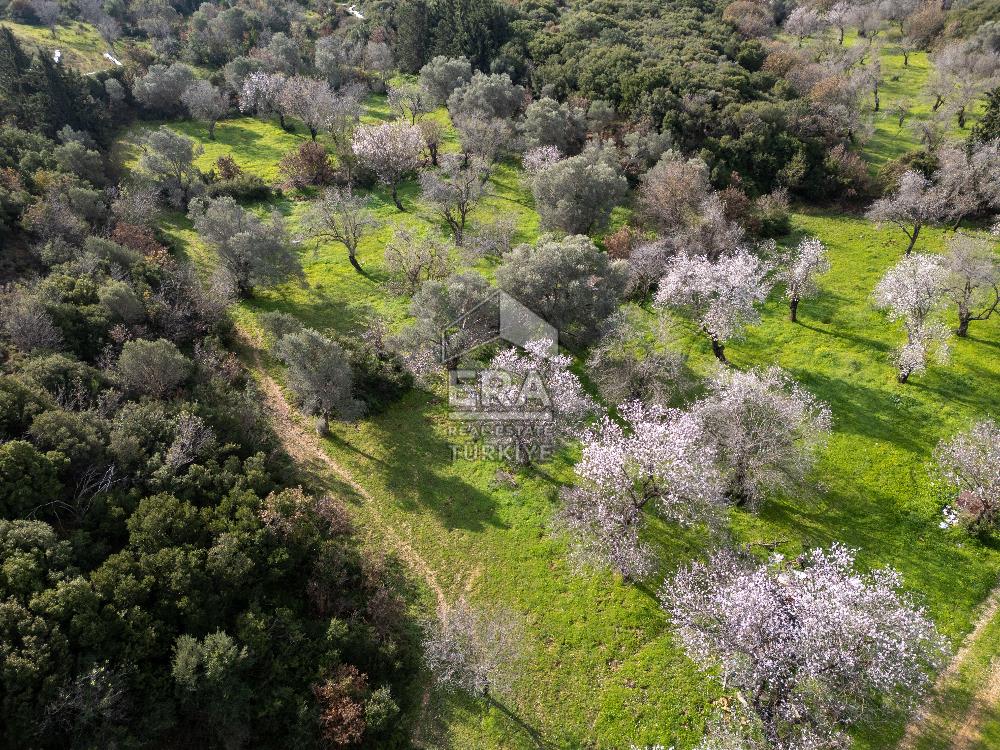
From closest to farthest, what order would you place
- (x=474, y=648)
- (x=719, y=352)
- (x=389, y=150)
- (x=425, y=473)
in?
(x=474, y=648), (x=425, y=473), (x=719, y=352), (x=389, y=150)

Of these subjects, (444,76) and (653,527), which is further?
(444,76)

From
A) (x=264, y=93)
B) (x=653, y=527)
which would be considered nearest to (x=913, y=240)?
(x=653, y=527)

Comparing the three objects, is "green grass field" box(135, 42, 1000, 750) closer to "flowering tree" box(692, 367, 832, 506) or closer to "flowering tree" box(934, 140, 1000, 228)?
"flowering tree" box(692, 367, 832, 506)

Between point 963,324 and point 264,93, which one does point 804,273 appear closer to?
point 963,324

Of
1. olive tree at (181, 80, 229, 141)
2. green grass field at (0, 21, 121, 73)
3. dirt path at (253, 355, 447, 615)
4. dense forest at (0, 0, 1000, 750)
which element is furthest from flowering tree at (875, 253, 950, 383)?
green grass field at (0, 21, 121, 73)

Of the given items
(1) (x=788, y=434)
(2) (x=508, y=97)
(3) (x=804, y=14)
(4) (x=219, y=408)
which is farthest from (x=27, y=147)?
(3) (x=804, y=14)

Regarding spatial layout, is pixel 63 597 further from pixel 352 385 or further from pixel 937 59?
pixel 937 59
